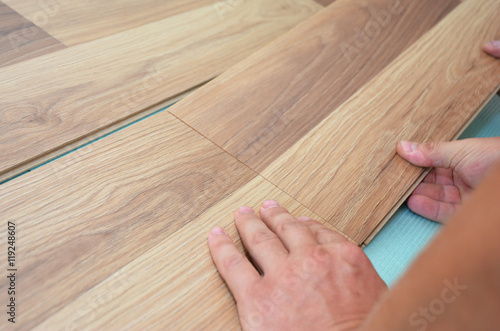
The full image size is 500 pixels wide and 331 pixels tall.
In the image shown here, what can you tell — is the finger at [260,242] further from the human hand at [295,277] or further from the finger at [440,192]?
the finger at [440,192]

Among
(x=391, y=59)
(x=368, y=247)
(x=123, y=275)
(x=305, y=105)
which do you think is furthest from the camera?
(x=391, y=59)

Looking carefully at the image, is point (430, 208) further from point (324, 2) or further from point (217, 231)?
point (324, 2)

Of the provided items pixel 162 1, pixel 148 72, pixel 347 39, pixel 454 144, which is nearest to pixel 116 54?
pixel 148 72

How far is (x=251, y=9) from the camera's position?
1.01 meters

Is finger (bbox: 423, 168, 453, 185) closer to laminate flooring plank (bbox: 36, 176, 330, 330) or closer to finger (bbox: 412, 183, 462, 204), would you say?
finger (bbox: 412, 183, 462, 204)

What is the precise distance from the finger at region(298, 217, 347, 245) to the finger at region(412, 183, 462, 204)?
0.83 feet

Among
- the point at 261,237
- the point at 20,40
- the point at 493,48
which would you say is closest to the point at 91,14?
the point at 20,40

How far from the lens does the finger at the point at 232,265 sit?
0.50m

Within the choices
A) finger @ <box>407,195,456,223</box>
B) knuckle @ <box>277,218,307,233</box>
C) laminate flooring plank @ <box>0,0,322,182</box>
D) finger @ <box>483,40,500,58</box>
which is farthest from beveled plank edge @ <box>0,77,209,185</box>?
finger @ <box>483,40,500,58</box>

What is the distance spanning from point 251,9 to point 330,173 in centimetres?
52

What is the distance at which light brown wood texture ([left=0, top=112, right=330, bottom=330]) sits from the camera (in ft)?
1.59

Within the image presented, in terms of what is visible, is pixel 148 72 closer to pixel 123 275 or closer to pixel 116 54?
pixel 116 54

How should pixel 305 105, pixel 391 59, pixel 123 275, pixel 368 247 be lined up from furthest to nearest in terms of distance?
pixel 391 59, pixel 305 105, pixel 368 247, pixel 123 275

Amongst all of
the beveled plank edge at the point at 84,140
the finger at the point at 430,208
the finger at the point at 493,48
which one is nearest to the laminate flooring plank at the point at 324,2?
the finger at the point at 493,48
